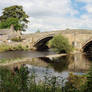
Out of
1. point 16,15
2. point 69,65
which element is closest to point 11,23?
point 16,15

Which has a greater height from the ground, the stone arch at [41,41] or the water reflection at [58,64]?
the stone arch at [41,41]

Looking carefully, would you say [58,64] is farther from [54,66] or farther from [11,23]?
[11,23]

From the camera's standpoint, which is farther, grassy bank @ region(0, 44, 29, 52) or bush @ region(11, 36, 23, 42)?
bush @ region(11, 36, 23, 42)

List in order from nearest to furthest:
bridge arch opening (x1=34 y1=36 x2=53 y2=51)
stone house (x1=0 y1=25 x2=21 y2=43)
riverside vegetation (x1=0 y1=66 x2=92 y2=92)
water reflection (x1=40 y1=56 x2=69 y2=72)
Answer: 1. riverside vegetation (x1=0 y1=66 x2=92 y2=92)
2. water reflection (x1=40 y1=56 x2=69 y2=72)
3. bridge arch opening (x1=34 y1=36 x2=53 y2=51)
4. stone house (x1=0 y1=25 x2=21 y2=43)

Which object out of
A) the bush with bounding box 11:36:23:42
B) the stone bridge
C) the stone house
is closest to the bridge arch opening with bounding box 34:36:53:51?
the stone bridge

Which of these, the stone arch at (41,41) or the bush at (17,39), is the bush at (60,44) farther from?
the bush at (17,39)

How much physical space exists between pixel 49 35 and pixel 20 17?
17278mm

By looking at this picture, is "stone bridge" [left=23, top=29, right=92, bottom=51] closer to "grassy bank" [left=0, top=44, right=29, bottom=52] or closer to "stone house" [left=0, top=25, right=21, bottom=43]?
"grassy bank" [left=0, top=44, right=29, bottom=52]

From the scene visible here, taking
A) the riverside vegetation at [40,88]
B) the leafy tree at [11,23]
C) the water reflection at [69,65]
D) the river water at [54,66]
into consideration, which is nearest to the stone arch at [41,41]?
the leafy tree at [11,23]

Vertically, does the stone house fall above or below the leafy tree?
below

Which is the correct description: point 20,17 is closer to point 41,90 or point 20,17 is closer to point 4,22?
point 4,22

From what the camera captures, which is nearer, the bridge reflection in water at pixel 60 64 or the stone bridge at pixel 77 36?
the bridge reflection in water at pixel 60 64

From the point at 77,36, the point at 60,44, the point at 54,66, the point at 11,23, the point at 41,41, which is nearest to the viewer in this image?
the point at 54,66

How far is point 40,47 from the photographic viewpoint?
52.1 m
